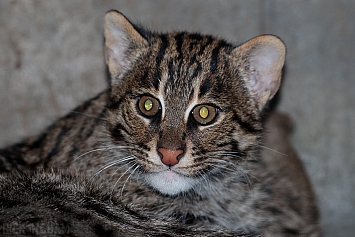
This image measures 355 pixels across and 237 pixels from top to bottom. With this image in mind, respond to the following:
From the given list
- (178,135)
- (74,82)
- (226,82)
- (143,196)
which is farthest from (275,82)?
(74,82)

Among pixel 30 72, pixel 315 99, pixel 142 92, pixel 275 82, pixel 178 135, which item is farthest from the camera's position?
pixel 315 99

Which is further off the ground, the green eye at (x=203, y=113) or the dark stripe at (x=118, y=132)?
the green eye at (x=203, y=113)

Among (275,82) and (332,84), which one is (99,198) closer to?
(275,82)

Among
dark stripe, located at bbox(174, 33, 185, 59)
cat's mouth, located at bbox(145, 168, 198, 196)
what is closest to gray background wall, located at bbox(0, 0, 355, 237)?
dark stripe, located at bbox(174, 33, 185, 59)

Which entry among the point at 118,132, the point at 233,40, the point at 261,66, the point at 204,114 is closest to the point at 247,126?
the point at 204,114

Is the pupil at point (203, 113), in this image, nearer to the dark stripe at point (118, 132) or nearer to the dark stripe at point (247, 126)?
the dark stripe at point (247, 126)

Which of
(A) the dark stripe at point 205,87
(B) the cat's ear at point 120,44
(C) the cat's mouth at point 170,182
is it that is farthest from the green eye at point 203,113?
(B) the cat's ear at point 120,44

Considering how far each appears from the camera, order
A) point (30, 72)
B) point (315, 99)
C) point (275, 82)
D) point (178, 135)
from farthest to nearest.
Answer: point (315, 99), point (30, 72), point (275, 82), point (178, 135)

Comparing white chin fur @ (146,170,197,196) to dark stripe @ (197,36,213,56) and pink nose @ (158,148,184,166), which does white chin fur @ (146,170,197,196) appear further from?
dark stripe @ (197,36,213,56)
